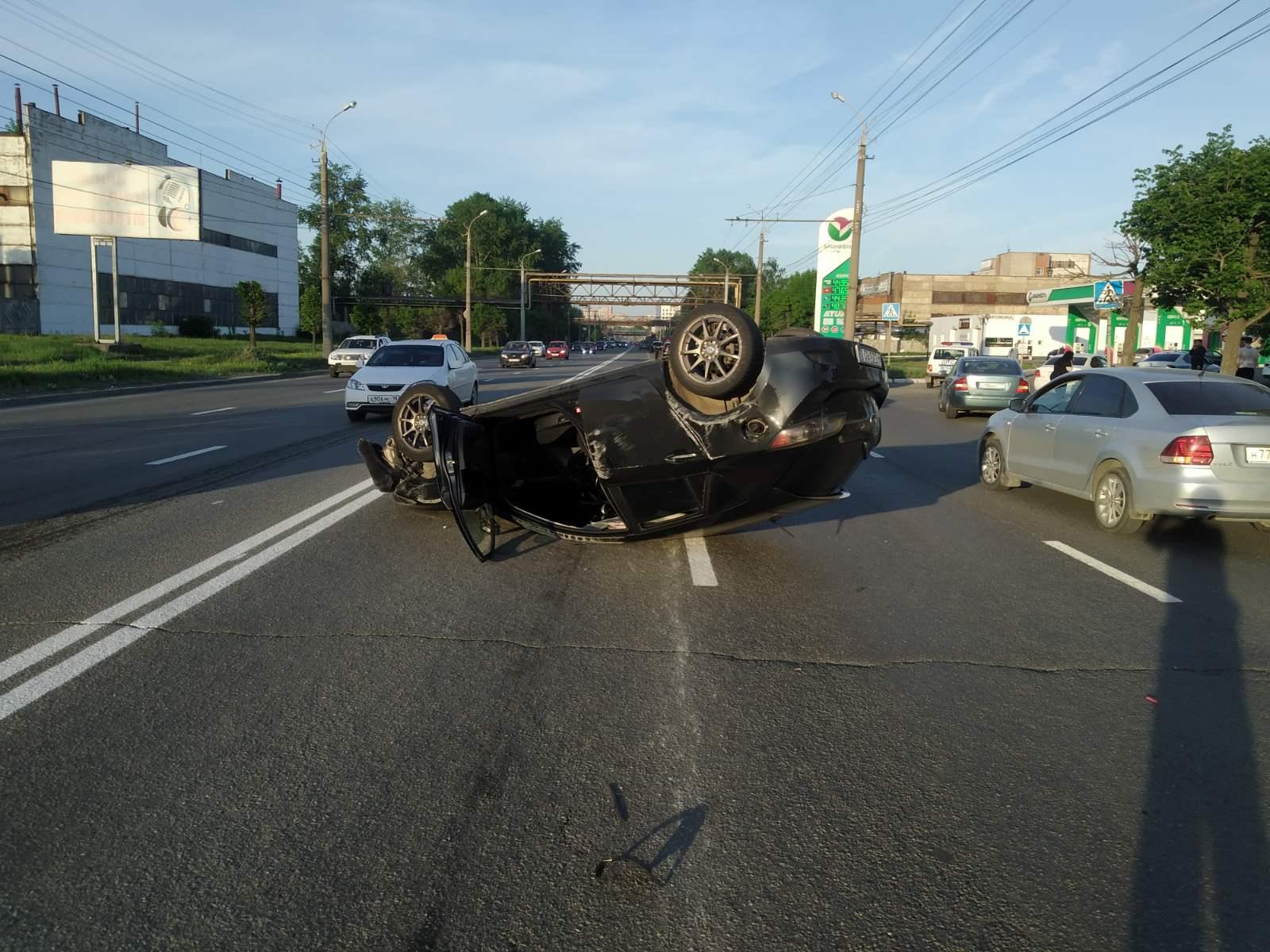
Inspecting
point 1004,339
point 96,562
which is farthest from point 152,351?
point 1004,339

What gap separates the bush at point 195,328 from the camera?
52219 mm

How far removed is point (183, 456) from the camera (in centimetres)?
1291

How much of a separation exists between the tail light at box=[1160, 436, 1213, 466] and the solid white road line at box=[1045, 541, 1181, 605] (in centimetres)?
110

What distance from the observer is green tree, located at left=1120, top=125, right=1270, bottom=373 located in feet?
72.1

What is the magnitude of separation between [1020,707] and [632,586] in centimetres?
288

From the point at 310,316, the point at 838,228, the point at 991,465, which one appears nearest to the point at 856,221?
the point at 838,228

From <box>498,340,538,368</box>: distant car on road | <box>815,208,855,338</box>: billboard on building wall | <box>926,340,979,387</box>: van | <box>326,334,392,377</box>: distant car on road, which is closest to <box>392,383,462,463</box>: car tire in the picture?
<box>326,334,392,377</box>: distant car on road

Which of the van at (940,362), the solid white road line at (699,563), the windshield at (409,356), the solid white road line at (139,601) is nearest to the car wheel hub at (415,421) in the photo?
the solid white road line at (139,601)

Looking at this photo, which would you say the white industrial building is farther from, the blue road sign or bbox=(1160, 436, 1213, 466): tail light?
bbox=(1160, 436, 1213, 466): tail light

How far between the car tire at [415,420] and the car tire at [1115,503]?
599cm

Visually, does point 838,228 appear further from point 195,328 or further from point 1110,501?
point 195,328

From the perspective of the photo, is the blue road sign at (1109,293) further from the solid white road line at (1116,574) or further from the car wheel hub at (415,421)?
the car wheel hub at (415,421)

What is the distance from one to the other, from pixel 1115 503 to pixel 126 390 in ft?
84.6

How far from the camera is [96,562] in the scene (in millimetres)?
7016
